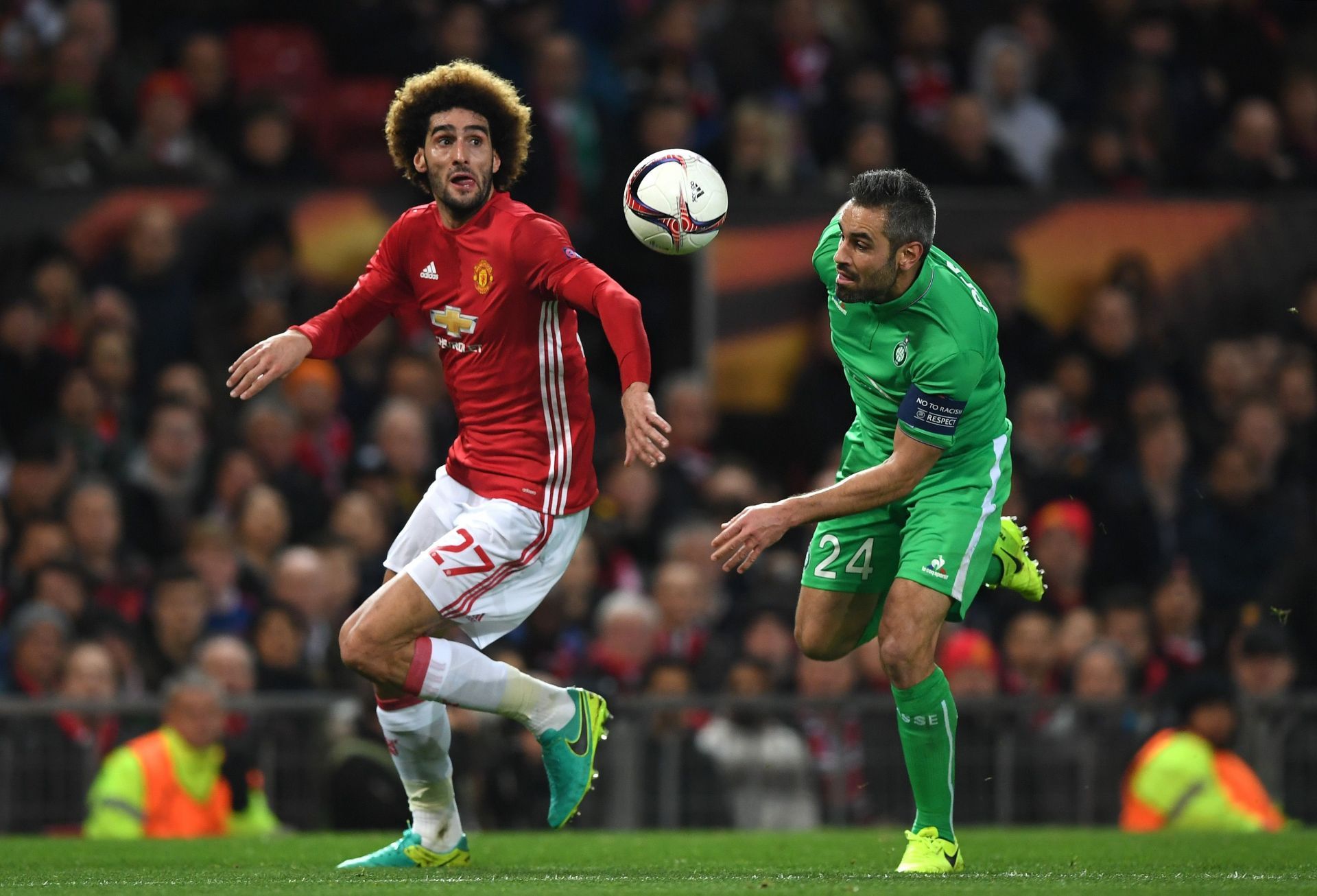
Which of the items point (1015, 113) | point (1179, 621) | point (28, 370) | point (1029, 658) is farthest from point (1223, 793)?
point (28, 370)

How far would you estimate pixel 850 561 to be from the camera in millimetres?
7832

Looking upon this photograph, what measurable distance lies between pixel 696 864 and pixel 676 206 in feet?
7.84

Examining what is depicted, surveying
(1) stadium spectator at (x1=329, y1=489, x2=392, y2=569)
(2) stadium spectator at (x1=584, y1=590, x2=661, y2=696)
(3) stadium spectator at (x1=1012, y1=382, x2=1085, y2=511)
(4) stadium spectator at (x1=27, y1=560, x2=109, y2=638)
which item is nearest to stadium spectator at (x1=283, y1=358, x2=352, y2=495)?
(1) stadium spectator at (x1=329, y1=489, x2=392, y2=569)

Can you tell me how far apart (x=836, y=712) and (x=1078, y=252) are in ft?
15.9

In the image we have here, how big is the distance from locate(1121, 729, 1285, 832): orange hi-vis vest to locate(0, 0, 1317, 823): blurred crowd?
0.45m

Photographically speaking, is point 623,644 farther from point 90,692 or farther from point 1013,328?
point 1013,328

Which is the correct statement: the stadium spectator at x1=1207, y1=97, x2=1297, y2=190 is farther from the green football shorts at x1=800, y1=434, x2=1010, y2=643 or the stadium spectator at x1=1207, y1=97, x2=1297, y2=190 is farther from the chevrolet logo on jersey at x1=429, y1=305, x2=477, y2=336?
the chevrolet logo on jersey at x1=429, y1=305, x2=477, y2=336

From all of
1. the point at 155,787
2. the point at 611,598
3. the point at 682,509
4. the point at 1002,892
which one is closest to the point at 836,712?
the point at 611,598

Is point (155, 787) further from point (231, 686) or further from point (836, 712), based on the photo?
point (836, 712)

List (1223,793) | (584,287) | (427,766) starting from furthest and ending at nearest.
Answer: (1223,793), (427,766), (584,287)

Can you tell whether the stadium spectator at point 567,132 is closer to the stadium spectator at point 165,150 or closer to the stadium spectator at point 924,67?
the stadium spectator at point 165,150

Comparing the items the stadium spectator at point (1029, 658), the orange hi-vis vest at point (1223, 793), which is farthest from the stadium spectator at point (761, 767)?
the orange hi-vis vest at point (1223, 793)

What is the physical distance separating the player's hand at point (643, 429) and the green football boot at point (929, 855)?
1.67 m

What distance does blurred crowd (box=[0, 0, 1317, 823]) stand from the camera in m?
11.0
